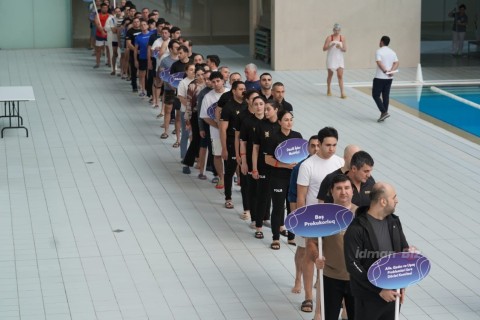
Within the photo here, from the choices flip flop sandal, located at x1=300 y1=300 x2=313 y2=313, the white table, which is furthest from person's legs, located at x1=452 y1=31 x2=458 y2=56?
flip flop sandal, located at x1=300 y1=300 x2=313 y2=313

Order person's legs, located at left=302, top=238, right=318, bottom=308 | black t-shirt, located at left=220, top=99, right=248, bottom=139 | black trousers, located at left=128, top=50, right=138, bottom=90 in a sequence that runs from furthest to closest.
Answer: black trousers, located at left=128, top=50, right=138, bottom=90, black t-shirt, located at left=220, top=99, right=248, bottom=139, person's legs, located at left=302, top=238, right=318, bottom=308

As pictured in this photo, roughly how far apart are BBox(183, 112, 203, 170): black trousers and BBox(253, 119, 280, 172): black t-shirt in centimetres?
331

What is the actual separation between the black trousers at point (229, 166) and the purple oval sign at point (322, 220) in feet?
17.1

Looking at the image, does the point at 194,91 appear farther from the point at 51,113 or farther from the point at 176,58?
the point at 51,113

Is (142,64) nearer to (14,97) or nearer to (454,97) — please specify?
(14,97)

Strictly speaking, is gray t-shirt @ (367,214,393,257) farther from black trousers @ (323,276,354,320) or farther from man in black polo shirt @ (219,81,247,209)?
man in black polo shirt @ (219,81,247,209)

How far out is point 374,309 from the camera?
27.7 ft

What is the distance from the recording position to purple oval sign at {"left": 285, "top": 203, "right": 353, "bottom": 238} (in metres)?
9.14

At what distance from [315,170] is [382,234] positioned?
2.45m

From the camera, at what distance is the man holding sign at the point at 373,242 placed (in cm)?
836

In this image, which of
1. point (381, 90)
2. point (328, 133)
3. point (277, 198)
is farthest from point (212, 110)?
point (381, 90)

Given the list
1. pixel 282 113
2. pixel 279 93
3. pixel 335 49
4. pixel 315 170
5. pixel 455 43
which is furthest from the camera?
pixel 455 43

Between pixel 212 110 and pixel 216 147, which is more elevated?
pixel 212 110

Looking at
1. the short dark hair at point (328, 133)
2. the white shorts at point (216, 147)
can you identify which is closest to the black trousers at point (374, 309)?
the short dark hair at point (328, 133)
